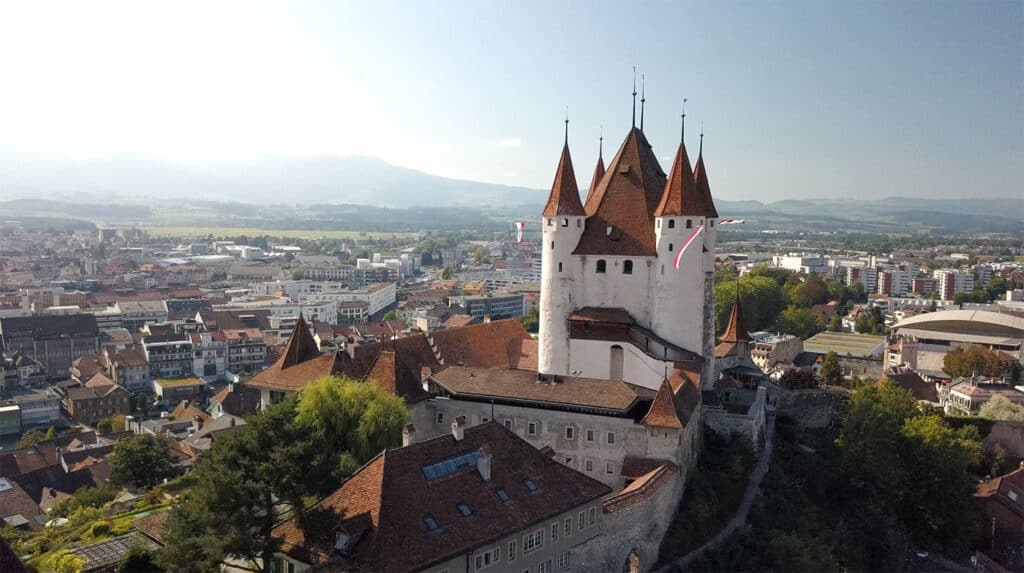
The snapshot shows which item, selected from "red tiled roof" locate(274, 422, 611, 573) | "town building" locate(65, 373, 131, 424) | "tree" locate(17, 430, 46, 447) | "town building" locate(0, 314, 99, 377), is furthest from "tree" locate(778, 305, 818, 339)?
"town building" locate(0, 314, 99, 377)

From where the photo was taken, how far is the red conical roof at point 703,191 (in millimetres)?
43344

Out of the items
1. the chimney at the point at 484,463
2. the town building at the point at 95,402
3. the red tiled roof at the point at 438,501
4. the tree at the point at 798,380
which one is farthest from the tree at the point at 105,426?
the tree at the point at 798,380

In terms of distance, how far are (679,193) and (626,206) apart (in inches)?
128

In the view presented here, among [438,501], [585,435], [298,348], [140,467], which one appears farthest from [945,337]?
[140,467]

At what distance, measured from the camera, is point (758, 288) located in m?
92.2

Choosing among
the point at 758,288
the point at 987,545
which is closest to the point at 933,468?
the point at 987,545

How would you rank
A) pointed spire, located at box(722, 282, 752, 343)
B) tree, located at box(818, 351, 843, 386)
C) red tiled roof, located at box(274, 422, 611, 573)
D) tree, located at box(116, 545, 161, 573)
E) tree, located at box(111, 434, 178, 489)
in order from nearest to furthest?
red tiled roof, located at box(274, 422, 611, 573)
tree, located at box(116, 545, 161, 573)
tree, located at box(111, 434, 178, 489)
pointed spire, located at box(722, 282, 752, 343)
tree, located at box(818, 351, 843, 386)

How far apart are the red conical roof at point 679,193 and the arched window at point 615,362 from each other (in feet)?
25.2

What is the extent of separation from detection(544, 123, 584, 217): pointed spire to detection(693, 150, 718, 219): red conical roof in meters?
6.60

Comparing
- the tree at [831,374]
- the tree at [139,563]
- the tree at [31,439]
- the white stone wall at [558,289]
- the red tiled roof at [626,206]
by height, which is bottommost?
the tree at [31,439]

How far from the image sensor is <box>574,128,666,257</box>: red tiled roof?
43.5 m

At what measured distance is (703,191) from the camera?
45094mm

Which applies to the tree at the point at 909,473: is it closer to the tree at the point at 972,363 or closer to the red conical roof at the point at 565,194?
the red conical roof at the point at 565,194

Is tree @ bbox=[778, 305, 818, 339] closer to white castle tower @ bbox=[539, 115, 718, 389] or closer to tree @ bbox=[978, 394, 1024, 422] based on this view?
tree @ bbox=[978, 394, 1024, 422]
